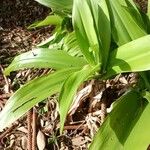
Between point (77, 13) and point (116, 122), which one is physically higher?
point (77, 13)

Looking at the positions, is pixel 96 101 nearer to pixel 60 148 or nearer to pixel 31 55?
pixel 60 148

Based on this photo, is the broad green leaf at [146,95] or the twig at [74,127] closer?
the broad green leaf at [146,95]

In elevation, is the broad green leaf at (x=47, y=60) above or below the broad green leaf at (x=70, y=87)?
above

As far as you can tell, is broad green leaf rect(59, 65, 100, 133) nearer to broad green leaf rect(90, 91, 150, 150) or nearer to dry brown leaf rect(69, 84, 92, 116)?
broad green leaf rect(90, 91, 150, 150)

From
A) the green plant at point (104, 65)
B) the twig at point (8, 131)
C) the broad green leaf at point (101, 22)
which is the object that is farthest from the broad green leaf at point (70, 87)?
the twig at point (8, 131)

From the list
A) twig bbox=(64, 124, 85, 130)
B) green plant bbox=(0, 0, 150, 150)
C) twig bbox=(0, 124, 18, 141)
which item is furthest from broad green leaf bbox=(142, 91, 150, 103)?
twig bbox=(0, 124, 18, 141)

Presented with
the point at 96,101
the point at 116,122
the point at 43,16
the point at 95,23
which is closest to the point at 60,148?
the point at 96,101

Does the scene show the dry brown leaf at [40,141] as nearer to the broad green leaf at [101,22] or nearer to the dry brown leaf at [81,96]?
the dry brown leaf at [81,96]
